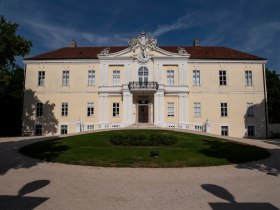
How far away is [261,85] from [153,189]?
96.6ft

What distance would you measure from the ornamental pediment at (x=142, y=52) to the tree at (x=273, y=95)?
20.3m

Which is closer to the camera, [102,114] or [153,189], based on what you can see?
[153,189]

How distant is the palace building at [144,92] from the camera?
3228 cm

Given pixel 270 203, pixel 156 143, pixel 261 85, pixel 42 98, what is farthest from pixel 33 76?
pixel 270 203

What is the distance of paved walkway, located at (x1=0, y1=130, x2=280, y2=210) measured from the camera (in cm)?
676

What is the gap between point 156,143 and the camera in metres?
17.5

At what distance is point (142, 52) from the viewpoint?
1300 inches

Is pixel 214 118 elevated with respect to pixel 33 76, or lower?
lower

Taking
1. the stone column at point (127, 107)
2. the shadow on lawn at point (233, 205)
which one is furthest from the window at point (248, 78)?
the shadow on lawn at point (233, 205)

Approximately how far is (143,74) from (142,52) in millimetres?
2812

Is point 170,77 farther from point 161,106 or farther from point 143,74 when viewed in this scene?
point 161,106

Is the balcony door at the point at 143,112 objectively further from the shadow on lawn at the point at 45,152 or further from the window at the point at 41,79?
the shadow on lawn at the point at 45,152

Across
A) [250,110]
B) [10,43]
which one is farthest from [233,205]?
[250,110]

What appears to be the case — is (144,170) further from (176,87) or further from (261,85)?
(261,85)
